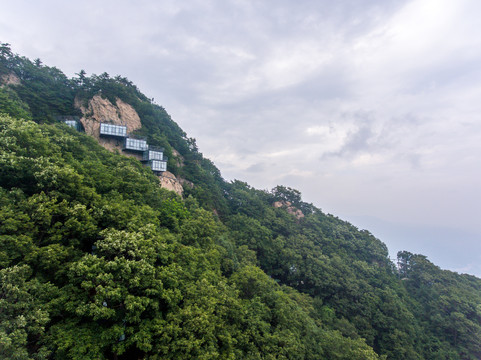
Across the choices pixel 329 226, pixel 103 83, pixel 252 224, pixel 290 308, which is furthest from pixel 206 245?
pixel 103 83

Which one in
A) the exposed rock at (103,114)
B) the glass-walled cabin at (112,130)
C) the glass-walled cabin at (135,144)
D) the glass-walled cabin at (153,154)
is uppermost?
the exposed rock at (103,114)

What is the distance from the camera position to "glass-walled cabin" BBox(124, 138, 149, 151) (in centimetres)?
3997

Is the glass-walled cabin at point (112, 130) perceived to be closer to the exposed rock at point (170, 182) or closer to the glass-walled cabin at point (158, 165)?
the glass-walled cabin at point (158, 165)

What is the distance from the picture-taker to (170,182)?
40.0m

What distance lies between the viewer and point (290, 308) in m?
20.0

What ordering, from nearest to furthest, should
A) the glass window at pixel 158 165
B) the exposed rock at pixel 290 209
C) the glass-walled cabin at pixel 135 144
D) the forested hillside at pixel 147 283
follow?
the forested hillside at pixel 147 283
the glass window at pixel 158 165
the glass-walled cabin at pixel 135 144
the exposed rock at pixel 290 209

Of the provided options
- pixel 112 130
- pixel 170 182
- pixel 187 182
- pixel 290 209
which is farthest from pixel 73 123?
pixel 290 209

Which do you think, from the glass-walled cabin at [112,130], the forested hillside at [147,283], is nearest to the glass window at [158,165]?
the glass-walled cabin at [112,130]

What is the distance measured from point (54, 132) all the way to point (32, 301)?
21.6m

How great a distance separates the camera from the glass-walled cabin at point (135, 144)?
3997 centimetres

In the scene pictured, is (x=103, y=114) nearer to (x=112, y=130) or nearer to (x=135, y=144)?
(x=112, y=130)

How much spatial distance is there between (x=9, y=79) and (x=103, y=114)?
15.8 m

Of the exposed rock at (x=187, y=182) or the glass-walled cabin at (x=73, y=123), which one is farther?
the exposed rock at (x=187, y=182)

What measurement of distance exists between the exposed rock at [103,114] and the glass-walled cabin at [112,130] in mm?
1383
